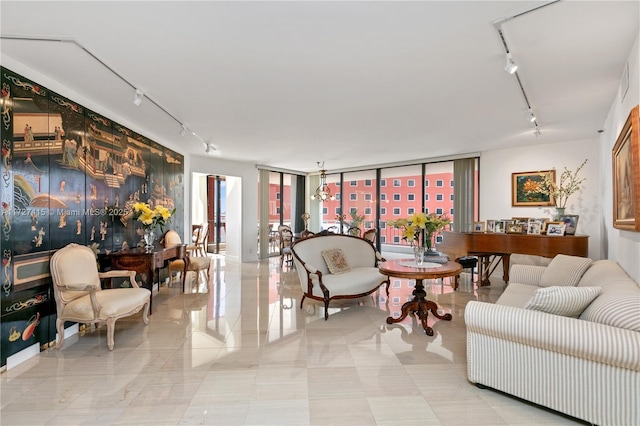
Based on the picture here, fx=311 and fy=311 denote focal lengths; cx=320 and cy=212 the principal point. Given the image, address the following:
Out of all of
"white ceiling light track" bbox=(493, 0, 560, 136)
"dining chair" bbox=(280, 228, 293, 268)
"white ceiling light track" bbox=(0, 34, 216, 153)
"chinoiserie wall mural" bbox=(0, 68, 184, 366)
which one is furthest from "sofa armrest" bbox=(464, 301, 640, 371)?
"dining chair" bbox=(280, 228, 293, 268)

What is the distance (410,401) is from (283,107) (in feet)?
11.6

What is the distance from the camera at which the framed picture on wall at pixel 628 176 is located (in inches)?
95.8

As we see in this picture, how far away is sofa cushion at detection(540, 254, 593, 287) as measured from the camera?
11.0ft

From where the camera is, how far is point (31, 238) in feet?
9.92

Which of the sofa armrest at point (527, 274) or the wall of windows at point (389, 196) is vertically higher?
the wall of windows at point (389, 196)

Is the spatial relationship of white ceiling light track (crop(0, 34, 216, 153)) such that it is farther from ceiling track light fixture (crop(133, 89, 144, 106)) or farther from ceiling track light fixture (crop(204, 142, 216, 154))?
ceiling track light fixture (crop(204, 142, 216, 154))

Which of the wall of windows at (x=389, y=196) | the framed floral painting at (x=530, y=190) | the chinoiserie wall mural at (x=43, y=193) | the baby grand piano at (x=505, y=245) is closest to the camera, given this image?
the chinoiserie wall mural at (x=43, y=193)

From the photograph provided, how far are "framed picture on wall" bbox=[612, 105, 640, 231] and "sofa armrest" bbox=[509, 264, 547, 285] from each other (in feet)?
3.23

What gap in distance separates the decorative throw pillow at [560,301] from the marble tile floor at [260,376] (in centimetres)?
69

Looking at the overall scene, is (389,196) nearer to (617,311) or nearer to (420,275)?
(420,275)

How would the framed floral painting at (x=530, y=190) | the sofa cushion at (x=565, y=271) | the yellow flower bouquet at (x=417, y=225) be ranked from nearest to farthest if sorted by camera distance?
the sofa cushion at (x=565, y=271) → the yellow flower bouquet at (x=417, y=225) → the framed floral painting at (x=530, y=190)

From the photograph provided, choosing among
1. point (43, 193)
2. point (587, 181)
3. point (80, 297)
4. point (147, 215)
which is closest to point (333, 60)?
point (43, 193)

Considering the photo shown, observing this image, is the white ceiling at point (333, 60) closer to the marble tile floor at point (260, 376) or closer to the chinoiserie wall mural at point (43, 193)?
the chinoiserie wall mural at point (43, 193)

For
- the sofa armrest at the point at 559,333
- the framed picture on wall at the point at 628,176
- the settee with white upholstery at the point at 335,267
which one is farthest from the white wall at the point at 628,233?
the settee with white upholstery at the point at 335,267
